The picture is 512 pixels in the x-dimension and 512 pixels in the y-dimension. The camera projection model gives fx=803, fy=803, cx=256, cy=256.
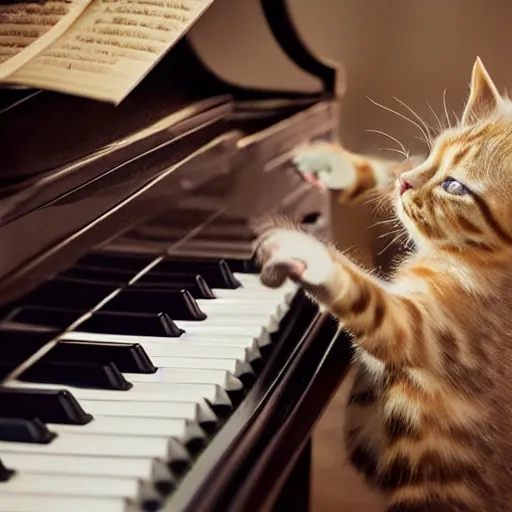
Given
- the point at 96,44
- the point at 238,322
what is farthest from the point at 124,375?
the point at 96,44

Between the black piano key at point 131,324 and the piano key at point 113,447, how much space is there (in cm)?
12

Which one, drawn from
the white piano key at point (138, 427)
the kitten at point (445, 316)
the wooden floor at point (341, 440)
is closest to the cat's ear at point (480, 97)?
the kitten at point (445, 316)

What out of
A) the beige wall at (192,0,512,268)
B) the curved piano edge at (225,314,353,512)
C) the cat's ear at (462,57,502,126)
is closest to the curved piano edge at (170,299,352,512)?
the curved piano edge at (225,314,353,512)

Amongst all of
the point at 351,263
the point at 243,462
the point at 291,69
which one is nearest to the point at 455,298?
the point at 351,263

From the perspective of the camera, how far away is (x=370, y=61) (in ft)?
2.43

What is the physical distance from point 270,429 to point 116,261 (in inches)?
7.2

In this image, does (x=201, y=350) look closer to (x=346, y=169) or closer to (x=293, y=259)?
(x=293, y=259)

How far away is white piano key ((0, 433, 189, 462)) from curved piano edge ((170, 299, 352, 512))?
2cm

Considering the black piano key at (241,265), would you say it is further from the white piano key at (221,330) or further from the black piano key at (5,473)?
the black piano key at (5,473)

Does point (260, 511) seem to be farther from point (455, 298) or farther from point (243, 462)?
point (455, 298)

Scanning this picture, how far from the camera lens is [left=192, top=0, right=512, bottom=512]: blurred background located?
687 millimetres

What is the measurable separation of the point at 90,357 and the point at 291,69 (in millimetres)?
398

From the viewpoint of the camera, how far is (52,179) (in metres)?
0.55

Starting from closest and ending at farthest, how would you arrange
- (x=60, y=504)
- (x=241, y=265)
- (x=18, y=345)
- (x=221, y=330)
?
(x=60, y=504), (x=18, y=345), (x=221, y=330), (x=241, y=265)
